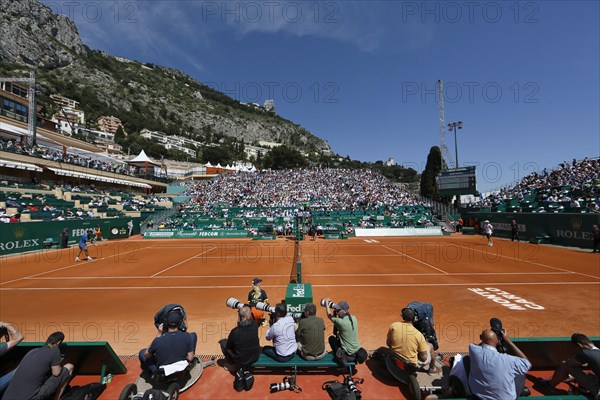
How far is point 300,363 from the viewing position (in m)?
5.27

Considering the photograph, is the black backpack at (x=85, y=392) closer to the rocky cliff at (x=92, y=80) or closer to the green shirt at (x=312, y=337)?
the green shirt at (x=312, y=337)

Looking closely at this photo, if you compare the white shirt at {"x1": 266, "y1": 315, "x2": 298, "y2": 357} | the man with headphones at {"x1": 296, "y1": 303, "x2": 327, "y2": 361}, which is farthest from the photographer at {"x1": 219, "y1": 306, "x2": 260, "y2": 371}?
the man with headphones at {"x1": 296, "y1": 303, "x2": 327, "y2": 361}

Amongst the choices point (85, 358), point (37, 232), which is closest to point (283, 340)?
point (85, 358)

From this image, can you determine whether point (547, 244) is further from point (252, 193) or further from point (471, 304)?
point (252, 193)

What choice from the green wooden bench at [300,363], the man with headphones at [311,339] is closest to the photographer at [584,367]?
the green wooden bench at [300,363]

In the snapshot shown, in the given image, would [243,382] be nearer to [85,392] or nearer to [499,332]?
[85,392]

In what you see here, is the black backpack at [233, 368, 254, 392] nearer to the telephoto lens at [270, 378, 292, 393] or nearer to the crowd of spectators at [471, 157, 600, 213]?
the telephoto lens at [270, 378, 292, 393]

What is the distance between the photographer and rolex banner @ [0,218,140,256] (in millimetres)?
21750

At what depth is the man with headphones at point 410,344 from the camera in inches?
192

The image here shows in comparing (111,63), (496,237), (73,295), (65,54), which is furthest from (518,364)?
(111,63)

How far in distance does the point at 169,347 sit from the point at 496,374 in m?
4.77

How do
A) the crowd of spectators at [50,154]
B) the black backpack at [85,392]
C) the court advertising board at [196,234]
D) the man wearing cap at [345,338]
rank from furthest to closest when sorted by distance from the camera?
the court advertising board at [196,234]
the crowd of spectators at [50,154]
the man wearing cap at [345,338]
the black backpack at [85,392]

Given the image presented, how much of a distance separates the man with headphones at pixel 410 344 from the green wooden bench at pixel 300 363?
0.87m

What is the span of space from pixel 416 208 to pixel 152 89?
17228 centimetres
